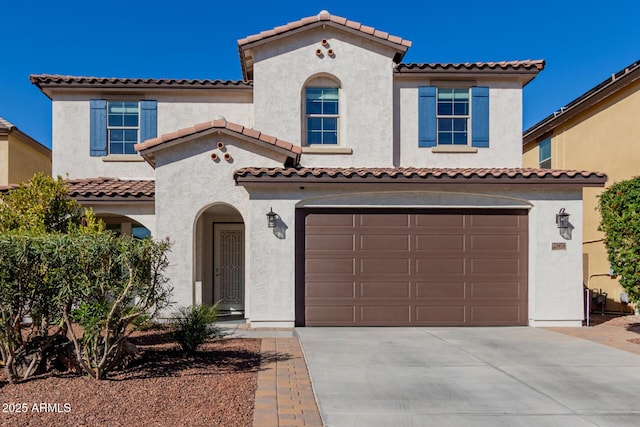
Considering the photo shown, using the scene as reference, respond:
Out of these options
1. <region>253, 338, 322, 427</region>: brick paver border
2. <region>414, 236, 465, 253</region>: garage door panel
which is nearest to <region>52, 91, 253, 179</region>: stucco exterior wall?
<region>414, 236, 465, 253</region>: garage door panel

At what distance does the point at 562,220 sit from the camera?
11453 mm

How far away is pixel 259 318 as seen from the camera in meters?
11.2

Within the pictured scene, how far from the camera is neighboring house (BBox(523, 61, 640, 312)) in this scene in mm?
14586

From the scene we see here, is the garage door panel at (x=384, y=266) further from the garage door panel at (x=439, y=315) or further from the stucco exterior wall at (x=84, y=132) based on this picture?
the stucco exterior wall at (x=84, y=132)

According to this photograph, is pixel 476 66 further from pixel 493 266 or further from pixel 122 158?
pixel 122 158

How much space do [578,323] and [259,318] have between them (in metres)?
7.31

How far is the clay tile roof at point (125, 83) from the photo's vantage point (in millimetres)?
14445

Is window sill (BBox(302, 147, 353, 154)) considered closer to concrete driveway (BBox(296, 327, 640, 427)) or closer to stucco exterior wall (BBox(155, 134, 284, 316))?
stucco exterior wall (BBox(155, 134, 284, 316))

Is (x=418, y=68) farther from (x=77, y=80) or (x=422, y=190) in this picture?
(x=77, y=80)

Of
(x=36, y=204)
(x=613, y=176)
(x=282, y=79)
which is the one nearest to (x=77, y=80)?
(x=282, y=79)

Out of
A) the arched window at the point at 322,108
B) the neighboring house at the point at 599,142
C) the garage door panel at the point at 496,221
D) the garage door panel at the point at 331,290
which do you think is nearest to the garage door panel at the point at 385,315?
the garage door panel at the point at 331,290

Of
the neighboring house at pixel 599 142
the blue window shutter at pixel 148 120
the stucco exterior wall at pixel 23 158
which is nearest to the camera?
the neighboring house at pixel 599 142

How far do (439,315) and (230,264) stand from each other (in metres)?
5.80

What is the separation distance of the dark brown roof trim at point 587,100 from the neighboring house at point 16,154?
20203 mm
